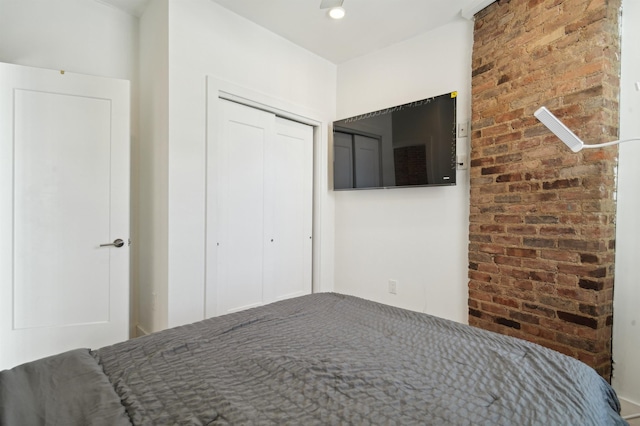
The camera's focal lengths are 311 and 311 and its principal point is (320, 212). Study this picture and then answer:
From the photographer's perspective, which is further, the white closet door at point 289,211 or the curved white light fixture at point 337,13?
the white closet door at point 289,211

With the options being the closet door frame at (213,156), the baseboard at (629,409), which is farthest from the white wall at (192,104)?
the baseboard at (629,409)

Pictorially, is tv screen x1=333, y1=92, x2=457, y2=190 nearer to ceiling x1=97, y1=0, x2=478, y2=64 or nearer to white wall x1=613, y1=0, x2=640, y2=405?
ceiling x1=97, y1=0, x2=478, y2=64

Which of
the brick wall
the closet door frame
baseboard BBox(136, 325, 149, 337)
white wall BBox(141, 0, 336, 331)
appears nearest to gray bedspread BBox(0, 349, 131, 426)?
white wall BBox(141, 0, 336, 331)

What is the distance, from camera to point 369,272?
10.5ft

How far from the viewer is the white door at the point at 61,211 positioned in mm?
2006

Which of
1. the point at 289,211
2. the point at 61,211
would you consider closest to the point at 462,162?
the point at 289,211

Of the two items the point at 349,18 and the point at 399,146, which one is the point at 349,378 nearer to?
the point at 399,146

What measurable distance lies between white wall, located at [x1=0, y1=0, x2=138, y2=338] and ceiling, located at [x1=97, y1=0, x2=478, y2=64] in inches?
6.7

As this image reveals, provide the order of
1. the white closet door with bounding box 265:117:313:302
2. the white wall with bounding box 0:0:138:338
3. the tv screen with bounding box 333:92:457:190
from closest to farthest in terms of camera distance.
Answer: the white wall with bounding box 0:0:138:338, the tv screen with bounding box 333:92:457:190, the white closet door with bounding box 265:117:313:302

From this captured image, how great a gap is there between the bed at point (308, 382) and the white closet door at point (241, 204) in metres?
1.29

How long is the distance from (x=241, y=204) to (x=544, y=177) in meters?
2.23

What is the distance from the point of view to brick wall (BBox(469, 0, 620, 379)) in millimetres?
1798

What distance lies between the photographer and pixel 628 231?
181 cm

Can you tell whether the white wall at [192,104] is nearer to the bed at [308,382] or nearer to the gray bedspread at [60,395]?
the bed at [308,382]
